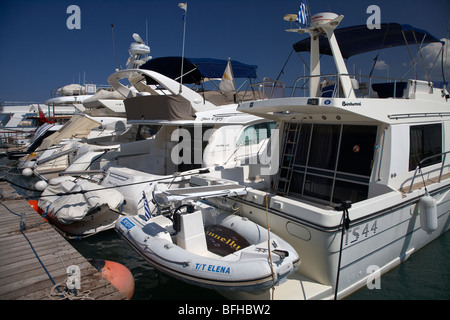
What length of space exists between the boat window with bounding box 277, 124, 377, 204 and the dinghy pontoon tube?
68.9 inches

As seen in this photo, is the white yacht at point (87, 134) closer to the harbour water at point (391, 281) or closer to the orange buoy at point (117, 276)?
the harbour water at point (391, 281)

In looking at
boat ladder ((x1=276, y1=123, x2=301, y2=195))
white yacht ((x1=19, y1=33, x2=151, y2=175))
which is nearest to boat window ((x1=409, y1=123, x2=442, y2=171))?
boat ladder ((x1=276, y1=123, x2=301, y2=195))

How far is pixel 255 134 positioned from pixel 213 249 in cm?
468

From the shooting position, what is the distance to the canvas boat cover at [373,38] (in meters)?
5.97

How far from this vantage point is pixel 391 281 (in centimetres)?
473

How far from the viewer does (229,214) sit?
5.03 meters

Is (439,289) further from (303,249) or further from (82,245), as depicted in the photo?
(82,245)

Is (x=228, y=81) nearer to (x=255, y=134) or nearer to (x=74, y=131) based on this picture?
(x=255, y=134)

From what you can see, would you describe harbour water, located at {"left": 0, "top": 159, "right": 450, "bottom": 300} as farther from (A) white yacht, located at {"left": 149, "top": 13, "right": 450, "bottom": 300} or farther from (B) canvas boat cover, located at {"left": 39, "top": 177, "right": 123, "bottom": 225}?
(B) canvas boat cover, located at {"left": 39, "top": 177, "right": 123, "bottom": 225}

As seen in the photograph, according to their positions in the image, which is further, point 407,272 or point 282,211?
point 407,272

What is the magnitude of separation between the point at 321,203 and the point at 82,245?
17.1 ft

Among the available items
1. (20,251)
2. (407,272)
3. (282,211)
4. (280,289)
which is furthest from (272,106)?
(20,251)

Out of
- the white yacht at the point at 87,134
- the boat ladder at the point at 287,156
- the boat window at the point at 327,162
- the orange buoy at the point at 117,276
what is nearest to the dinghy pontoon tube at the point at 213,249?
the orange buoy at the point at 117,276

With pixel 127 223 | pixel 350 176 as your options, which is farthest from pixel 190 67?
pixel 350 176
